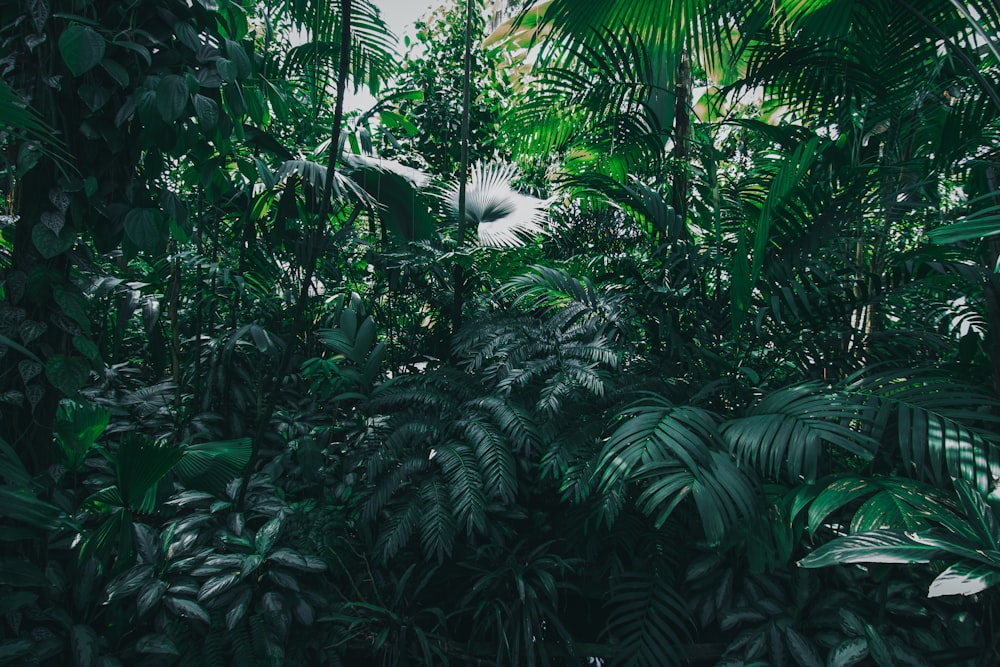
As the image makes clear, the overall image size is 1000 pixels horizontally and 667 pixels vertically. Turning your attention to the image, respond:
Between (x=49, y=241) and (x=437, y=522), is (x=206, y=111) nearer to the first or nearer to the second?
(x=49, y=241)

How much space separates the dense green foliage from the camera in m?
1.48

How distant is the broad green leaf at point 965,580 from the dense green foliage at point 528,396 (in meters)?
0.02

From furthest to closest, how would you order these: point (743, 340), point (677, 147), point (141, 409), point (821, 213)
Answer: point (677, 147)
point (141, 409)
point (743, 340)
point (821, 213)

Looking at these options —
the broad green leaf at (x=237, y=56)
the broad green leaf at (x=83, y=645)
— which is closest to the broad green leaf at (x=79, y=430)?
the broad green leaf at (x=83, y=645)

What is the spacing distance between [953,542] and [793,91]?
81.8 inches

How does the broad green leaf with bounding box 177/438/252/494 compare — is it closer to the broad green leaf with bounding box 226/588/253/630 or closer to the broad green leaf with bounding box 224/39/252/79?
the broad green leaf with bounding box 226/588/253/630

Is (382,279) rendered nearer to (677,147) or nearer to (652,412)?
(677,147)

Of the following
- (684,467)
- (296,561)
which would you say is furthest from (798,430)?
(296,561)

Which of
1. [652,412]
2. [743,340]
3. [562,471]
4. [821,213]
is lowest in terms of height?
[562,471]

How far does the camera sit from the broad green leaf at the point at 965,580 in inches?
44.1

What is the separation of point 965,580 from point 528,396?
4.35ft

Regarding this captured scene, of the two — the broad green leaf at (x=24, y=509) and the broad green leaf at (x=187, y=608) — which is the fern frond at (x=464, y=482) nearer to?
the broad green leaf at (x=187, y=608)

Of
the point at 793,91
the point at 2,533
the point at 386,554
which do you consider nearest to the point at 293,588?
the point at 386,554

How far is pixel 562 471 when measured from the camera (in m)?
1.80
